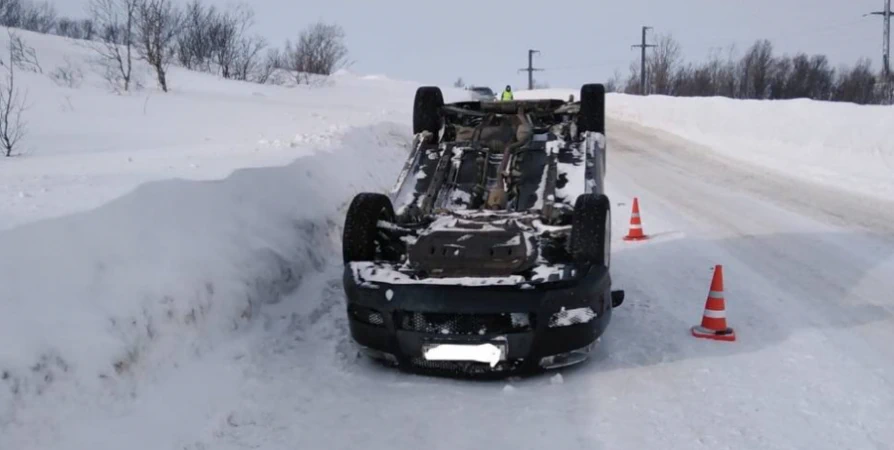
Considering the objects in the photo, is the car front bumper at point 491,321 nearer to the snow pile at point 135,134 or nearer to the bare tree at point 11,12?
the snow pile at point 135,134

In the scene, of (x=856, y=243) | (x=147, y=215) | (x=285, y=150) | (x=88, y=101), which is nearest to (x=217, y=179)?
(x=147, y=215)

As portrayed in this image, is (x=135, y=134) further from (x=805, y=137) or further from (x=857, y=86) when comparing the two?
(x=857, y=86)

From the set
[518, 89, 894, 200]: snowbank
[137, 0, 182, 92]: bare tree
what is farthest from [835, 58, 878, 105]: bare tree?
[137, 0, 182, 92]: bare tree

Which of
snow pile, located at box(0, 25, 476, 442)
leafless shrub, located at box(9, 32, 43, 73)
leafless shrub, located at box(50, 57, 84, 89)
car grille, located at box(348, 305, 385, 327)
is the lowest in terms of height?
car grille, located at box(348, 305, 385, 327)

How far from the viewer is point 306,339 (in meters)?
5.73

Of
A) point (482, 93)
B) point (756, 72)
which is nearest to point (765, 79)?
point (756, 72)

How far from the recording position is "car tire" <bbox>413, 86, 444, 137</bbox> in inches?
304

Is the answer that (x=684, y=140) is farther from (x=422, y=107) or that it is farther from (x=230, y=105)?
(x=422, y=107)

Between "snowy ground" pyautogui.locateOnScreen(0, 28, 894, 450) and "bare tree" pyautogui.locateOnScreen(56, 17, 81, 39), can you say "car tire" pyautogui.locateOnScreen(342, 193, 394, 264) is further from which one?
"bare tree" pyautogui.locateOnScreen(56, 17, 81, 39)

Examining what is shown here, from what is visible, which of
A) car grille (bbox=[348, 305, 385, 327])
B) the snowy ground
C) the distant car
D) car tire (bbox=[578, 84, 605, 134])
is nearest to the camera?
the snowy ground

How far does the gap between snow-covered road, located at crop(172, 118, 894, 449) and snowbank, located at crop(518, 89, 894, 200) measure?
738cm

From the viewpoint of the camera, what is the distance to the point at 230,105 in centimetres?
2386

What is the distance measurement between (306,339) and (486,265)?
158 centimetres

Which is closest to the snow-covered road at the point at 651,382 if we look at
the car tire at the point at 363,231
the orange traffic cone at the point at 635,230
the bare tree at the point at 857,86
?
the car tire at the point at 363,231
